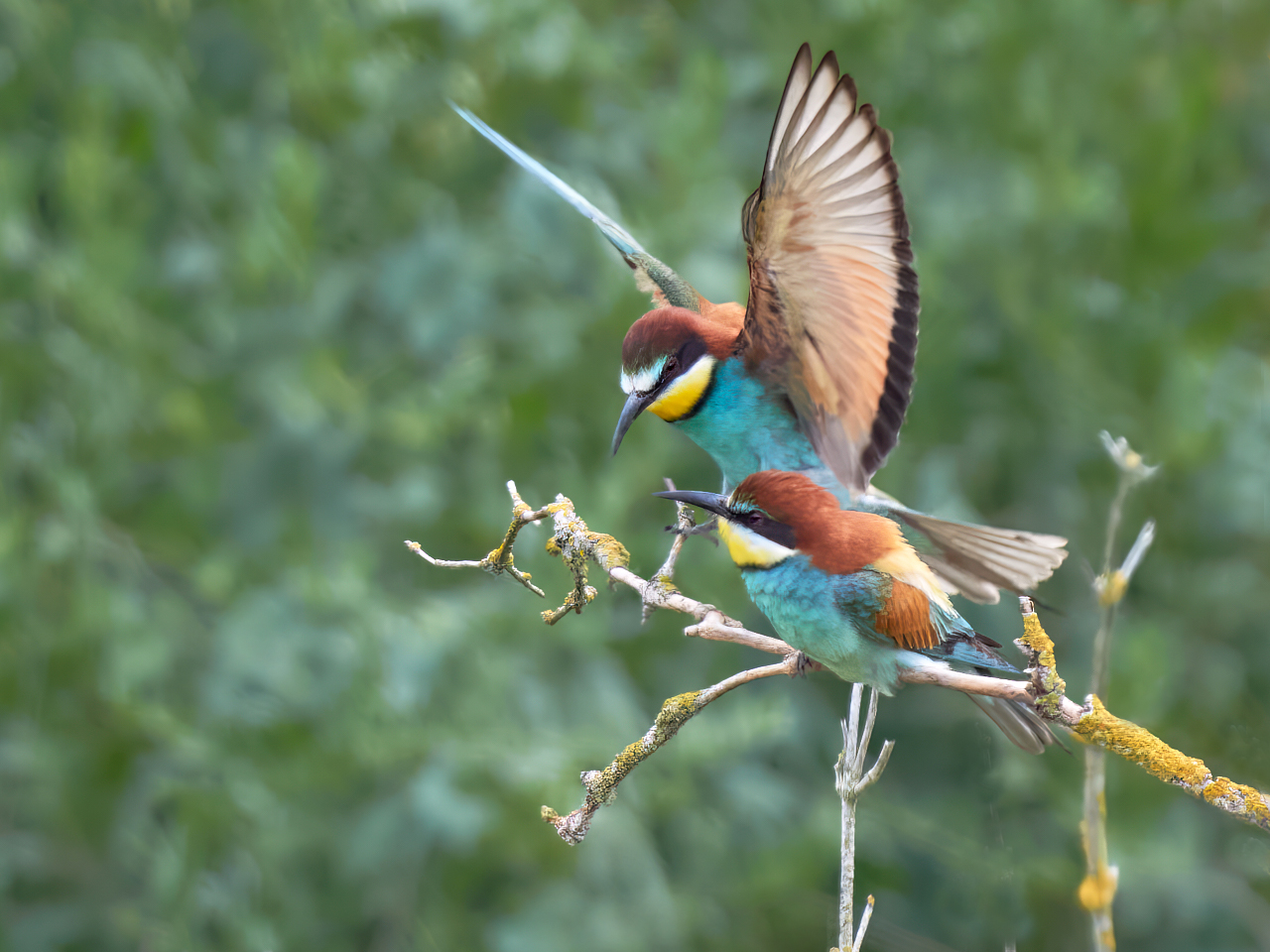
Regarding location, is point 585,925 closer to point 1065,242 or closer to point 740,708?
point 740,708

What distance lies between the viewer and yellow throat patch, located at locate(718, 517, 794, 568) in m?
0.89

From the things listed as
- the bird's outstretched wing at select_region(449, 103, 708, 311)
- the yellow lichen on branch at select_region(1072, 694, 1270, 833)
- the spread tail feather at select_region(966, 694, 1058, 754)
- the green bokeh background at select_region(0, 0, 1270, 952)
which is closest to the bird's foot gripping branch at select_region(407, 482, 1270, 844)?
the yellow lichen on branch at select_region(1072, 694, 1270, 833)

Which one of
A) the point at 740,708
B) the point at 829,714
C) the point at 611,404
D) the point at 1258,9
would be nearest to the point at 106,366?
the point at 611,404

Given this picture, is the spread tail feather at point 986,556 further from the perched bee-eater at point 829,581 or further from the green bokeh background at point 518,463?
the green bokeh background at point 518,463

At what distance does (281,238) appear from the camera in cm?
182

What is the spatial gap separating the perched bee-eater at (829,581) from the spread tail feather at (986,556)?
0.05m

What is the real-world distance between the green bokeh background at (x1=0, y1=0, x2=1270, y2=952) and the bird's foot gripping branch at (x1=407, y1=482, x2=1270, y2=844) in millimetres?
796

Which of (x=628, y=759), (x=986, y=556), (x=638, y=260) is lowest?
(x=628, y=759)

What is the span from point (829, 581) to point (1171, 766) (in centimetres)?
30

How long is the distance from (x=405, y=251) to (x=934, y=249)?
96 centimetres

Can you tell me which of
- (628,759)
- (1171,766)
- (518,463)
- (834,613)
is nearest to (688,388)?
(834,613)

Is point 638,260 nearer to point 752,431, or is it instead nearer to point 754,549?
point 752,431

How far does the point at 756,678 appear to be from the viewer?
33.1 inches

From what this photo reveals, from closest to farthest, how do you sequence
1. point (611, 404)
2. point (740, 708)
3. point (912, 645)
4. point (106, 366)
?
point (912, 645), point (740, 708), point (611, 404), point (106, 366)
